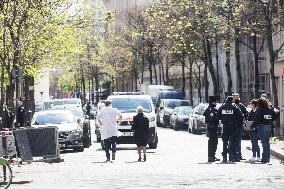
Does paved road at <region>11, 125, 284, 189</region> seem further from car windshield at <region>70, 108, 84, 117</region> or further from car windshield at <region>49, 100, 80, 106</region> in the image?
car windshield at <region>49, 100, 80, 106</region>

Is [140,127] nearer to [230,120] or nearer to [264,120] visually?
[230,120]

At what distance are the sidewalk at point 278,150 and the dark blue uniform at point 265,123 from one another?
5.95ft

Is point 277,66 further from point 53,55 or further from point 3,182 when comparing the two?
point 3,182

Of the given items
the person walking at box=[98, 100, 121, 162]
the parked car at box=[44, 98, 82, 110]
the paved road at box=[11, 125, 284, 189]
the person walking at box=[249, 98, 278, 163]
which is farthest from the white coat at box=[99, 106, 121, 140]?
the parked car at box=[44, 98, 82, 110]

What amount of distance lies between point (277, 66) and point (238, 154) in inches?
1201

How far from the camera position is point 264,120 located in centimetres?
2564

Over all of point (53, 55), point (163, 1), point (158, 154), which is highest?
point (163, 1)

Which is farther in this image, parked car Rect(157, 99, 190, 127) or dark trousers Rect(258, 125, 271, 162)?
parked car Rect(157, 99, 190, 127)

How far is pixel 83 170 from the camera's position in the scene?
23.7 m

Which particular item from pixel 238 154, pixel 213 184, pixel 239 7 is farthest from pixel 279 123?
pixel 213 184

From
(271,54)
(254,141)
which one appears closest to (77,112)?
(271,54)

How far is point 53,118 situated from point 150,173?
486 inches

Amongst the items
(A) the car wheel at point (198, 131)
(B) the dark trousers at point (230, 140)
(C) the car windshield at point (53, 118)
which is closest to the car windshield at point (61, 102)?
(A) the car wheel at point (198, 131)

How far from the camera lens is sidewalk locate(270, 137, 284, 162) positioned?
28419 millimetres
